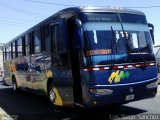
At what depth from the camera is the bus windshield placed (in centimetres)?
916

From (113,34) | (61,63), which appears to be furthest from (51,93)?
(113,34)

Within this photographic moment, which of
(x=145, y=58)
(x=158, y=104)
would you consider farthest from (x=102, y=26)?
(x=158, y=104)

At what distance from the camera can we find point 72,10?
32.2 ft

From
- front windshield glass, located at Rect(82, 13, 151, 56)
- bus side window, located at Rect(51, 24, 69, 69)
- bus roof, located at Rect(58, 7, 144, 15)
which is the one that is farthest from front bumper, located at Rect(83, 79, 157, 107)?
bus roof, located at Rect(58, 7, 144, 15)

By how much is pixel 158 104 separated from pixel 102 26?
394 centimetres

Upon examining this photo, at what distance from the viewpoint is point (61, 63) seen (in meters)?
10.4

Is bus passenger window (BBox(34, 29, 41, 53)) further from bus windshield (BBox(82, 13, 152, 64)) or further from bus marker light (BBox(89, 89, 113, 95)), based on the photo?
bus marker light (BBox(89, 89, 113, 95))

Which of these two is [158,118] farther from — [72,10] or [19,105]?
[19,105]

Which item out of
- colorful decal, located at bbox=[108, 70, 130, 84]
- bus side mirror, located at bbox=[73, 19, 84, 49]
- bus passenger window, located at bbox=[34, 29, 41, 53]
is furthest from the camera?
bus passenger window, located at bbox=[34, 29, 41, 53]

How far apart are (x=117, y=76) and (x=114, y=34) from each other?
1149 mm

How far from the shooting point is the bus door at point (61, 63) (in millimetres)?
9984

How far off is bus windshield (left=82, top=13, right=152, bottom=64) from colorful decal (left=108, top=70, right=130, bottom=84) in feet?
1.14

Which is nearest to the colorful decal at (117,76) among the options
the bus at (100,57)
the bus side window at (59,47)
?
the bus at (100,57)

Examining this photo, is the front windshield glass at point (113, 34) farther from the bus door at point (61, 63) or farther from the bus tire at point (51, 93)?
the bus tire at point (51, 93)
